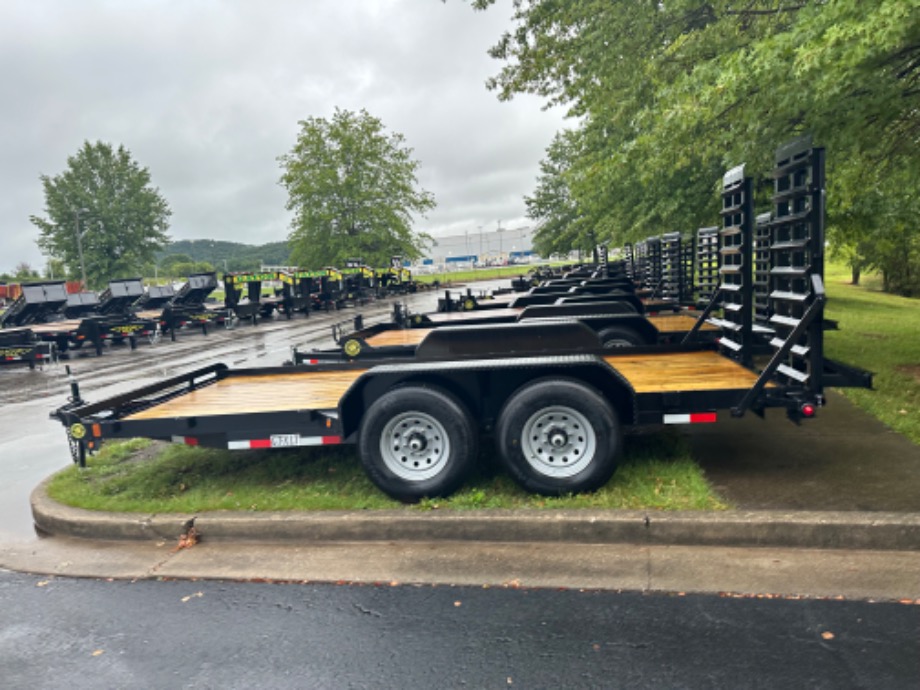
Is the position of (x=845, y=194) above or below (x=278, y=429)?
above

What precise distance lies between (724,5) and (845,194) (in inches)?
107

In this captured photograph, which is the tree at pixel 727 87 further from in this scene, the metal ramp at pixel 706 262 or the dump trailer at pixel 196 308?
the dump trailer at pixel 196 308

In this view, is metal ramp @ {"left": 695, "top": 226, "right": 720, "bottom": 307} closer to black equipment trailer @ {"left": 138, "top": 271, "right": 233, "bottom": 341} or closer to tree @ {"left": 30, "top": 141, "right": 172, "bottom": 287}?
black equipment trailer @ {"left": 138, "top": 271, "right": 233, "bottom": 341}

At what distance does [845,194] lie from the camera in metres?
7.99

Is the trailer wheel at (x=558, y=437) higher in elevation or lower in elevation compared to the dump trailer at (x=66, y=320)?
lower

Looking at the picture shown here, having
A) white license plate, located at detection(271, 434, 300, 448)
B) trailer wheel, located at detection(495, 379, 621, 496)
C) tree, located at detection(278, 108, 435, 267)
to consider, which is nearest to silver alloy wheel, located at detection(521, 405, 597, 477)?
trailer wheel, located at detection(495, 379, 621, 496)

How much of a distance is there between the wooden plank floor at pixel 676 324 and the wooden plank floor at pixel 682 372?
2.08 meters

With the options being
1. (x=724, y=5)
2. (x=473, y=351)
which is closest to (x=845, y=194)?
(x=724, y=5)

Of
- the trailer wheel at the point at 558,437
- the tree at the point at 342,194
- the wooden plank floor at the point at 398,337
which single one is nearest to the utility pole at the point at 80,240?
the tree at the point at 342,194

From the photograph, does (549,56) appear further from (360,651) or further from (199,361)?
(199,361)

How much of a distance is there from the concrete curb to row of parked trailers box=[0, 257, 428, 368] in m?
14.3

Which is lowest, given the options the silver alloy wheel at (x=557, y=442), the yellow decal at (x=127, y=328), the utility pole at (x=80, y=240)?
the silver alloy wheel at (x=557, y=442)

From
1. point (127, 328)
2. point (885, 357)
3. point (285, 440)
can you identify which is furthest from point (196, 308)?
point (885, 357)

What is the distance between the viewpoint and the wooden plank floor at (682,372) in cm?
489
